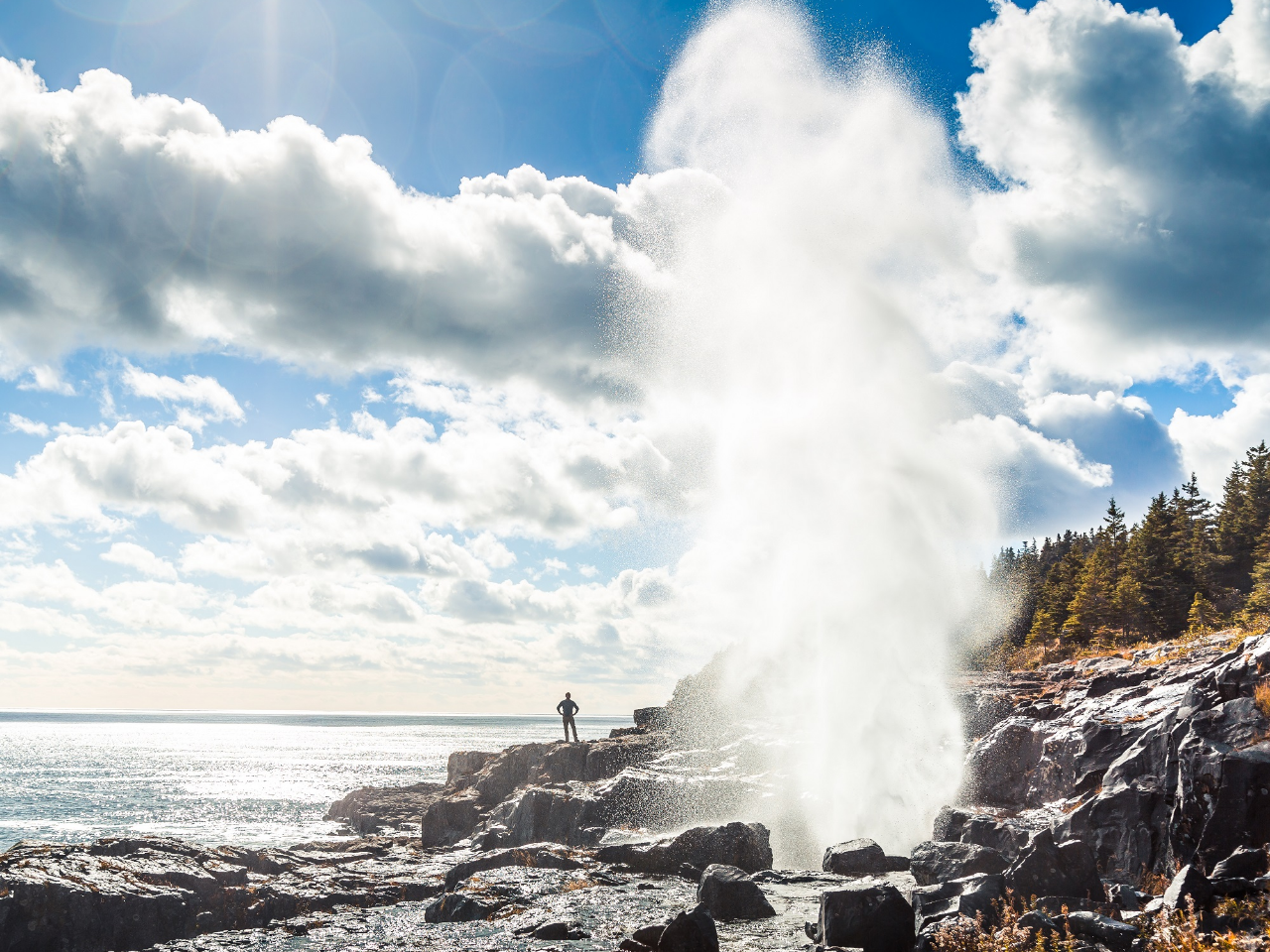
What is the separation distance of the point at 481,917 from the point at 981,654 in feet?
258

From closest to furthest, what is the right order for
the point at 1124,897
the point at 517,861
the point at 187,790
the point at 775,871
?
the point at 1124,897 < the point at 775,871 < the point at 517,861 < the point at 187,790

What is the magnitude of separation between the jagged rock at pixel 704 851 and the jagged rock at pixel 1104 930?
A: 14843 mm

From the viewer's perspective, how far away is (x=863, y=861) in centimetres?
2617

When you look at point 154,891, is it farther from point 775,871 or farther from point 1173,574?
point 1173,574

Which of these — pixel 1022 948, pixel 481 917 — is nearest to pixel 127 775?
pixel 481 917

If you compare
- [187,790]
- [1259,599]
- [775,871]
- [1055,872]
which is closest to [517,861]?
[775,871]

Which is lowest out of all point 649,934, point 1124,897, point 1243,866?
point 649,934

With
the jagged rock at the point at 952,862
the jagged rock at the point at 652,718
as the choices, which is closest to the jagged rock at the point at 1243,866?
the jagged rock at the point at 952,862

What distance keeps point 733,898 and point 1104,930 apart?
10296 mm

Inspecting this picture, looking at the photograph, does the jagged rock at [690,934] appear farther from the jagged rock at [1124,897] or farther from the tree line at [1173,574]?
the tree line at [1173,574]

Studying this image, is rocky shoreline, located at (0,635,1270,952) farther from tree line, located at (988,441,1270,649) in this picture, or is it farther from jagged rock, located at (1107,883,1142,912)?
tree line, located at (988,441,1270,649)

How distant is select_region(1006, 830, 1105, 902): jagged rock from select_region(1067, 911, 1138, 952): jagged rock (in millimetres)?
2476

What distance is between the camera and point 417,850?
122 feet

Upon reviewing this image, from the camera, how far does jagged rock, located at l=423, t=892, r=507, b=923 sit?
74.1 feet
